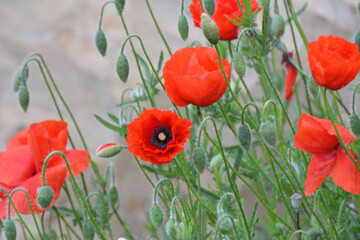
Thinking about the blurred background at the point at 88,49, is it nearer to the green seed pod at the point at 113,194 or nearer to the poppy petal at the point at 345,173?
the green seed pod at the point at 113,194

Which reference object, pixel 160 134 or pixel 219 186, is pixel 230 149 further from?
pixel 160 134

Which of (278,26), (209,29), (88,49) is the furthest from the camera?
(88,49)

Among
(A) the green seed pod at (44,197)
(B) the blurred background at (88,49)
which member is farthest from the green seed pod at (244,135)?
(B) the blurred background at (88,49)

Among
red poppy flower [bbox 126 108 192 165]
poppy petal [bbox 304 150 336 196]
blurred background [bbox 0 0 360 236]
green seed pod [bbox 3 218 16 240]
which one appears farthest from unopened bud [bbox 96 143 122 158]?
blurred background [bbox 0 0 360 236]

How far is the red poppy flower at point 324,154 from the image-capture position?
814 mm

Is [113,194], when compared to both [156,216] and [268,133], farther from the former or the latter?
[268,133]

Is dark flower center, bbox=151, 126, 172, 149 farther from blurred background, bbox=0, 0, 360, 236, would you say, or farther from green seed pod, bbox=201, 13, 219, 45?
blurred background, bbox=0, 0, 360, 236

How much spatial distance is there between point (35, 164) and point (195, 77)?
382 mm

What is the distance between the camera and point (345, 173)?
2.70 feet

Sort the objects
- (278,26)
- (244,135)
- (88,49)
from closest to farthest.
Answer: (244,135), (278,26), (88,49)

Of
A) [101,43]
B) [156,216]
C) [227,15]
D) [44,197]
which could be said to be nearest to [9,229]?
[44,197]

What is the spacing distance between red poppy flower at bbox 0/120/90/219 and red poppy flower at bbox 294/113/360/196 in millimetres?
379

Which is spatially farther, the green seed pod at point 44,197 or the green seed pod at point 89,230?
the green seed pod at point 89,230

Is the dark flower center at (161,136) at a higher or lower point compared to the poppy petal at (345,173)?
higher
